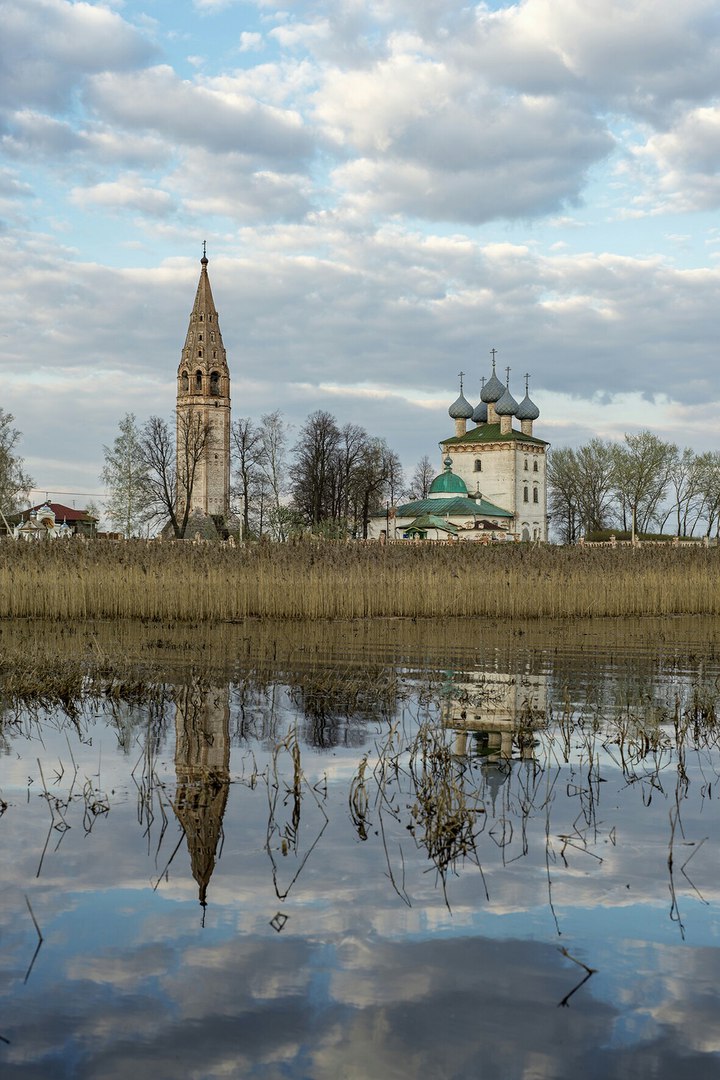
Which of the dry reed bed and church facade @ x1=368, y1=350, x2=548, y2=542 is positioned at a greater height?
church facade @ x1=368, y1=350, x2=548, y2=542

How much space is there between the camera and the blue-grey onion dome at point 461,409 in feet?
324

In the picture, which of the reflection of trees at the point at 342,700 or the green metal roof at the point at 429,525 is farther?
the green metal roof at the point at 429,525

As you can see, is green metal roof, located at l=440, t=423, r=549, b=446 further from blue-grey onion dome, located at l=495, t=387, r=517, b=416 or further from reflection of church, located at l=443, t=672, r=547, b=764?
reflection of church, located at l=443, t=672, r=547, b=764

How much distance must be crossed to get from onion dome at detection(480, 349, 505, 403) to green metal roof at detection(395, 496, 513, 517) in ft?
43.2

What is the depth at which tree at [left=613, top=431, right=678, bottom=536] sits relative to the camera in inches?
3258

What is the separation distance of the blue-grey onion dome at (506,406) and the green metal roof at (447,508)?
11481 millimetres

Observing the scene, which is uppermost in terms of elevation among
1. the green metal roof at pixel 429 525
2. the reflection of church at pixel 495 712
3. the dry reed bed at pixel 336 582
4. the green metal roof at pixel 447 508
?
the green metal roof at pixel 447 508

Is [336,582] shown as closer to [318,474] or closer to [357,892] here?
[357,892]

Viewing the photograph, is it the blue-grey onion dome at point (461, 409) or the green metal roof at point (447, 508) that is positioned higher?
the blue-grey onion dome at point (461, 409)

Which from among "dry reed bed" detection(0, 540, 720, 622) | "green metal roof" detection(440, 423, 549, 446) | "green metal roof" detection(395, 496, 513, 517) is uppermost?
"green metal roof" detection(440, 423, 549, 446)

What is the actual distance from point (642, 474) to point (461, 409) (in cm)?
2063

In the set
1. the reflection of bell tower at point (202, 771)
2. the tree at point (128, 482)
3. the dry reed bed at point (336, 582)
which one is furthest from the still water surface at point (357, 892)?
the tree at point (128, 482)

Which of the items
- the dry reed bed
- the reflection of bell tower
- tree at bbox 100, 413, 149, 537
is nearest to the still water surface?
the reflection of bell tower

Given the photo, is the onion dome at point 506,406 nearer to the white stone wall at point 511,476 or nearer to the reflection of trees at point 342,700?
the white stone wall at point 511,476
